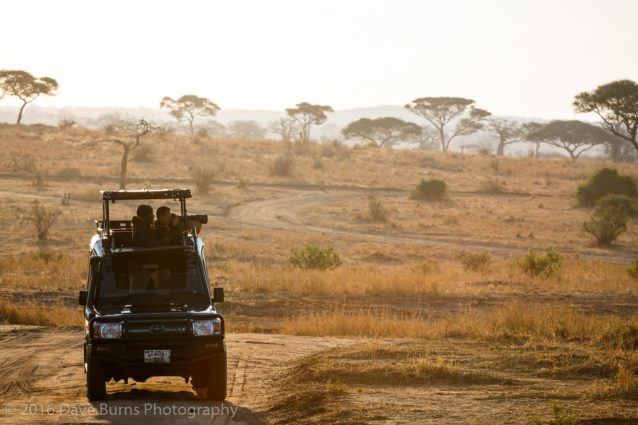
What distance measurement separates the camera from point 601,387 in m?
12.8

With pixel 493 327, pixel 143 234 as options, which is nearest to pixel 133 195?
pixel 143 234

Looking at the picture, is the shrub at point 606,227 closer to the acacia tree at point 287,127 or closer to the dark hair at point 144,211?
the dark hair at point 144,211

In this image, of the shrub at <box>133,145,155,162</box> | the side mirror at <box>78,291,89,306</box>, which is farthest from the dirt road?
the shrub at <box>133,145,155,162</box>

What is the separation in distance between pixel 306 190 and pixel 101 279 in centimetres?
5266

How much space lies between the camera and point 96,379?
12.2 m

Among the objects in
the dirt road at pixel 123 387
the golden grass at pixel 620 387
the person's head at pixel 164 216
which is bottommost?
the dirt road at pixel 123 387

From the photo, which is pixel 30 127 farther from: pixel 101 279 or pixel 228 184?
pixel 101 279

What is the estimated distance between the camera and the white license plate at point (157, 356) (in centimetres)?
1202

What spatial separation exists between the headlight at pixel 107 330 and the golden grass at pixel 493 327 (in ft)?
27.7

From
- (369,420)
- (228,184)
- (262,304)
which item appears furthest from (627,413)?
(228,184)

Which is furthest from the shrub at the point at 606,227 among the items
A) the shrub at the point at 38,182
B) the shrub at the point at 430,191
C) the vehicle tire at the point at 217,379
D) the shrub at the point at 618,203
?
the vehicle tire at the point at 217,379

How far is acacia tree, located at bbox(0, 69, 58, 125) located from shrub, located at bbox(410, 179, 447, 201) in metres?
41.3

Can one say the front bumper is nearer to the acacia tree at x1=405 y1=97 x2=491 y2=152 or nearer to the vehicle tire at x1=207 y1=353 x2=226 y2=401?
the vehicle tire at x1=207 y1=353 x2=226 y2=401

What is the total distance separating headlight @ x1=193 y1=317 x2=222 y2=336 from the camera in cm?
1215
